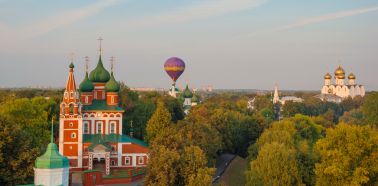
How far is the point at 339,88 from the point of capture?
12144 cm

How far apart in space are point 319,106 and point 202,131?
65.9m

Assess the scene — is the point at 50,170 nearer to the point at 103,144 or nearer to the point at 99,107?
the point at 103,144

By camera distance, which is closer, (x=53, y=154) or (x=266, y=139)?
(x=53, y=154)

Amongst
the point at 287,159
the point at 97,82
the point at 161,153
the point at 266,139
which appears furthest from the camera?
the point at 97,82

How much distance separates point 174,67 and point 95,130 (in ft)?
139

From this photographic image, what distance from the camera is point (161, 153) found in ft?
83.6

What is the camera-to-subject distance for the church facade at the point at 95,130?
122ft

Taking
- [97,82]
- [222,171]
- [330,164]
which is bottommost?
[222,171]

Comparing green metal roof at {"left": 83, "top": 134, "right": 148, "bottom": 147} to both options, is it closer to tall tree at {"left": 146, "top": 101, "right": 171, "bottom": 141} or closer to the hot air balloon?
tall tree at {"left": 146, "top": 101, "right": 171, "bottom": 141}

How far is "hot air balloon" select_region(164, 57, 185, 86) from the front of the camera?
8088cm

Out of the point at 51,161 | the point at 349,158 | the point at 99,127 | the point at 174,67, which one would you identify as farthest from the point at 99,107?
the point at 174,67

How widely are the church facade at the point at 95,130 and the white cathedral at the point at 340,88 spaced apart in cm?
8579

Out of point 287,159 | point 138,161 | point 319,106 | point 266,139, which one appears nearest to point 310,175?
point 287,159

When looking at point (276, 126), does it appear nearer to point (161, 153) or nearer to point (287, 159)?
point (287, 159)
